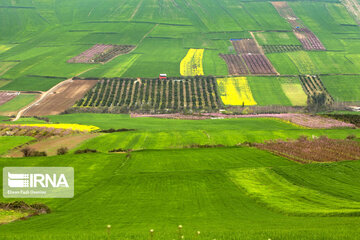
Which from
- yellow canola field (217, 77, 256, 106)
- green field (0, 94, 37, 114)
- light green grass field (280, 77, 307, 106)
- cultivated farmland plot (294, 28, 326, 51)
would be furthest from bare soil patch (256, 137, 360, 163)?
cultivated farmland plot (294, 28, 326, 51)

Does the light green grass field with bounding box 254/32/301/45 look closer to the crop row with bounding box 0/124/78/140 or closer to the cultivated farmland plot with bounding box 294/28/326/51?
the cultivated farmland plot with bounding box 294/28/326/51

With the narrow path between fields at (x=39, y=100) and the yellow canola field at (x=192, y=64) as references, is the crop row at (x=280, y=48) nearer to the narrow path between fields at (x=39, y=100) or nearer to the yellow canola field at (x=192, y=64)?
the yellow canola field at (x=192, y=64)

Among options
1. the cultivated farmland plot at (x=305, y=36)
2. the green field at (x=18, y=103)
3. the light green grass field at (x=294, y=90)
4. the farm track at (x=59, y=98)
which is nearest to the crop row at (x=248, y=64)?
the light green grass field at (x=294, y=90)

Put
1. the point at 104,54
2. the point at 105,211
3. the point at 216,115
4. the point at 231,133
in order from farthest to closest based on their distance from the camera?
the point at 104,54 < the point at 216,115 < the point at 231,133 < the point at 105,211

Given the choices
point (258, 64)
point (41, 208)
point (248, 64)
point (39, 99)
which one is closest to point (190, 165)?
point (41, 208)

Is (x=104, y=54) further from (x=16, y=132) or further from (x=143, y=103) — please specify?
(x=16, y=132)

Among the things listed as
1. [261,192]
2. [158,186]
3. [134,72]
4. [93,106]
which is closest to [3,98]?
[93,106]
